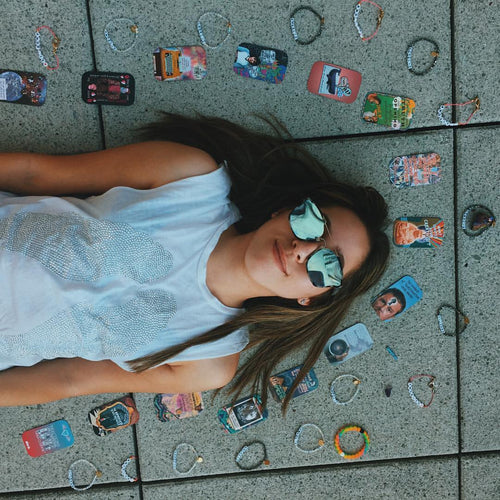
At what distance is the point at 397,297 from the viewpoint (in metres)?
1.87

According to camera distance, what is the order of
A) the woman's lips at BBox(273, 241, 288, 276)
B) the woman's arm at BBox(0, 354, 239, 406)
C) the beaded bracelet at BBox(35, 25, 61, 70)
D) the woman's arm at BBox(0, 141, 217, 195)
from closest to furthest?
the woman's lips at BBox(273, 241, 288, 276) < the woman's arm at BBox(0, 141, 217, 195) < the woman's arm at BBox(0, 354, 239, 406) < the beaded bracelet at BBox(35, 25, 61, 70)

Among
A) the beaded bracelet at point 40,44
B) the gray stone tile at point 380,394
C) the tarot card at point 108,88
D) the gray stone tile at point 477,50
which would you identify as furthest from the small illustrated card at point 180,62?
the gray stone tile at point 477,50

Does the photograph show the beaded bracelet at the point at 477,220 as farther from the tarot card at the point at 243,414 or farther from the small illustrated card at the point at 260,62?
the tarot card at the point at 243,414

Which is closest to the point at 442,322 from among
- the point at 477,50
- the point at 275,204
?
the point at 275,204

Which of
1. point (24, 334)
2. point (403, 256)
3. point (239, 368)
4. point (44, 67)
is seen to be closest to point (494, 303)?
point (403, 256)

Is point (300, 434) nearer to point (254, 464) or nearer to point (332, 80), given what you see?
point (254, 464)

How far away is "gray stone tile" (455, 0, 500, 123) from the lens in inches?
71.4

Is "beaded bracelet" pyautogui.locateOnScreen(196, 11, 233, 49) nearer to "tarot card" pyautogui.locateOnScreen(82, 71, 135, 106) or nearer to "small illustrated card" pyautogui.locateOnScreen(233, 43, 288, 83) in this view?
"small illustrated card" pyautogui.locateOnScreen(233, 43, 288, 83)

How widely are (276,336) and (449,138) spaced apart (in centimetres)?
108

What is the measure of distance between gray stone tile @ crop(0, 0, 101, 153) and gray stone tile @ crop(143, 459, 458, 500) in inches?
60.2

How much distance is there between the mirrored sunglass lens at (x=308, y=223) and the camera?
1386 mm

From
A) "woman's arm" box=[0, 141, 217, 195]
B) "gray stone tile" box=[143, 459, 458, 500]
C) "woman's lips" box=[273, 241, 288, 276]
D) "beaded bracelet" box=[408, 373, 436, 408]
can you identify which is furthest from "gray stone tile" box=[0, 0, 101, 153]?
"beaded bracelet" box=[408, 373, 436, 408]

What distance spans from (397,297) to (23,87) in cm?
176

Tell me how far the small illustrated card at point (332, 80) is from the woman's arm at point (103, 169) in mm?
576
